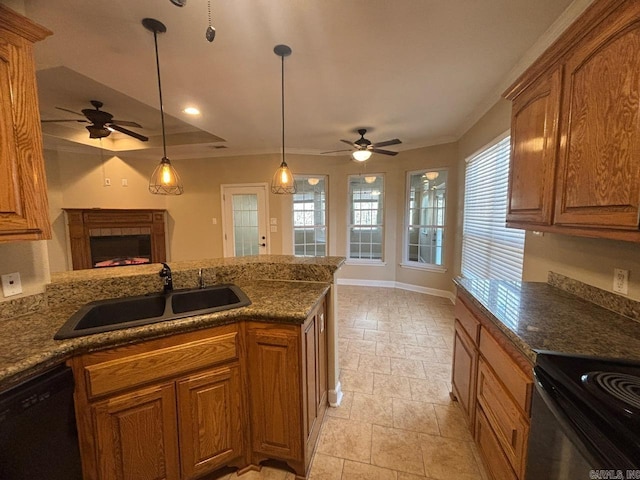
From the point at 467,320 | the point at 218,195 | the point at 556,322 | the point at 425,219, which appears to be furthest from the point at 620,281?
the point at 218,195

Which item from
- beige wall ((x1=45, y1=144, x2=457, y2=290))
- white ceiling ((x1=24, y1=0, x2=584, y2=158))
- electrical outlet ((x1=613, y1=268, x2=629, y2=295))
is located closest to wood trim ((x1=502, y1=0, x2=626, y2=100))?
white ceiling ((x1=24, y1=0, x2=584, y2=158))

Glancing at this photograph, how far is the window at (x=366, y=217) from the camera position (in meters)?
5.18

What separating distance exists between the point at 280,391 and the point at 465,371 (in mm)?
1223

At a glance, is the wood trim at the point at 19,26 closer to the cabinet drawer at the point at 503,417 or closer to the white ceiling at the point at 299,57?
the white ceiling at the point at 299,57

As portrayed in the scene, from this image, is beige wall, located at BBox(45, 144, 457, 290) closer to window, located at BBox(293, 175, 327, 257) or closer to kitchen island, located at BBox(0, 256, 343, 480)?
window, located at BBox(293, 175, 327, 257)

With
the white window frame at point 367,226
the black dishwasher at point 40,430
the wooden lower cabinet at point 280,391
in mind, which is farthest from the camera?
the white window frame at point 367,226

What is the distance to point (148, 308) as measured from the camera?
1671mm

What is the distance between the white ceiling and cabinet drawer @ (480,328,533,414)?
6.44 feet

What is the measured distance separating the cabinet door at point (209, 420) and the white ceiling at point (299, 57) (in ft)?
7.03

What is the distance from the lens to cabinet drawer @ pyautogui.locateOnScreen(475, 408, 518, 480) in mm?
1166

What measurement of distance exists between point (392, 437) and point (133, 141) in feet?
18.5

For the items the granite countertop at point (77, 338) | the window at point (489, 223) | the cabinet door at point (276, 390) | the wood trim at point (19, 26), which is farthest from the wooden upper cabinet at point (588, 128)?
the wood trim at point (19, 26)

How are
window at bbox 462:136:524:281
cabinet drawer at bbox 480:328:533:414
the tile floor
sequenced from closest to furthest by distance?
cabinet drawer at bbox 480:328:533:414
the tile floor
window at bbox 462:136:524:281

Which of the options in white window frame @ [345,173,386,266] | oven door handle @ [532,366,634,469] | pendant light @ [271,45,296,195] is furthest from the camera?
white window frame @ [345,173,386,266]
